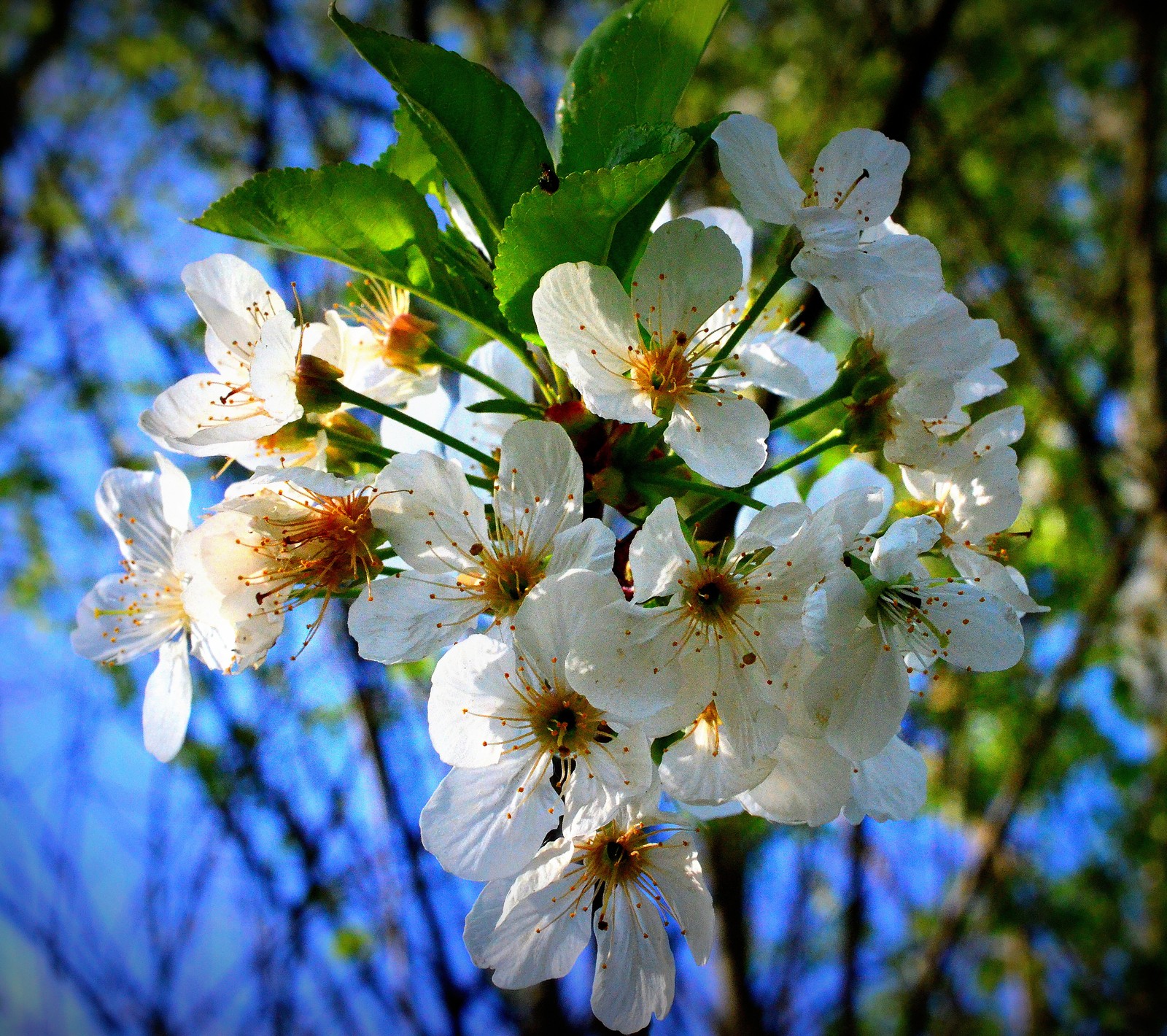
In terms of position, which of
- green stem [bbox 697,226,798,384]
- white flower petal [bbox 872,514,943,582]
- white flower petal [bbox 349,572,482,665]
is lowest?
white flower petal [bbox 872,514,943,582]

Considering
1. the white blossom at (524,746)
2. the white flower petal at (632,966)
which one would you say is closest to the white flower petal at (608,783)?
the white blossom at (524,746)

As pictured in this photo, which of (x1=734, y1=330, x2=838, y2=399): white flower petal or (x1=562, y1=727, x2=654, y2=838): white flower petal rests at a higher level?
(x1=734, y1=330, x2=838, y2=399): white flower petal

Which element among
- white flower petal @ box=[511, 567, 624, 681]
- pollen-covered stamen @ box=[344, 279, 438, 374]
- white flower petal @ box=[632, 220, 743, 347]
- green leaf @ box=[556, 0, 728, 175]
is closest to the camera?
white flower petal @ box=[511, 567, 624, 681]

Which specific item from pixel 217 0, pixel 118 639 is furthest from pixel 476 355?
pixel 217 0

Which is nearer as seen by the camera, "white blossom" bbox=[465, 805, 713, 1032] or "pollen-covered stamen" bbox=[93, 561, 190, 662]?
"white blossom" bbox=[465, 805, 713, 1032]

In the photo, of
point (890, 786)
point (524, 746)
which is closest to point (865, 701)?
point (890, 786)

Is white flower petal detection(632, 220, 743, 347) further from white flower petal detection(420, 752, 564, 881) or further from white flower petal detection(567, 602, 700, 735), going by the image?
white flower petal detection(420, 752, 564, 881)

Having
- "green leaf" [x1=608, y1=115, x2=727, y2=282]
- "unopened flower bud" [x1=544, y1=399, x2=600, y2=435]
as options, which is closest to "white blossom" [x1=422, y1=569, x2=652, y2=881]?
"unopened flower bud" [x1=544, y1=399, x2=600, y2=435]

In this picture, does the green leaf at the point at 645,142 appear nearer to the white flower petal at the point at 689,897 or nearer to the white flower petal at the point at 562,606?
the white flower petal at the point at 562,606
